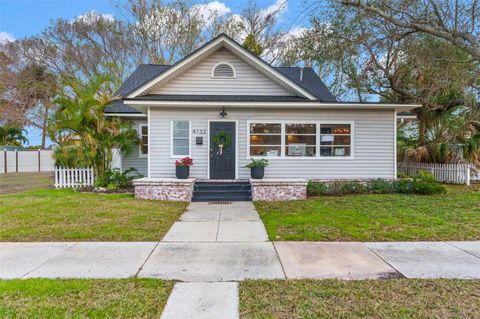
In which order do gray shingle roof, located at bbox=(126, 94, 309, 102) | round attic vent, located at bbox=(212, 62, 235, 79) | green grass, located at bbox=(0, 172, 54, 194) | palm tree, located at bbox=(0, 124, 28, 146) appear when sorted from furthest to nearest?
1. palm tree, located at bbox=(0, 124, 28, 146)
2. green grass, located at bbox=(0, 172, 54, 194)
3. round attic vent, located at bbox=(212, 62, 235, 79)
4. gray shingle roof, located at bbox=(126, 94, 309, 102)

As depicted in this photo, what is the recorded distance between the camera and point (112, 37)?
21641mm

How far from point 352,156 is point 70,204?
371 inches

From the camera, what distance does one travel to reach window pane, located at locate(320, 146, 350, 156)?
1091cm

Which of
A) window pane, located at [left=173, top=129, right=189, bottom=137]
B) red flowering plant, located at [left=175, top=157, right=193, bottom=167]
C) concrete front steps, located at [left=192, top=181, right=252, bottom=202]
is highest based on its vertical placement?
window pane, located at [left=173, top=129, right=189, bottom=137]

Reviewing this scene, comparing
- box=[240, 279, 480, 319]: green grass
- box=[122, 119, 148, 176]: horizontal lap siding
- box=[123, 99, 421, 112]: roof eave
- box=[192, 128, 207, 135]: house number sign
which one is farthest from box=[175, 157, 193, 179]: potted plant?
box=[240, 279, 480, 319]: green grass

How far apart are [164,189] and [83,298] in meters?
6.32

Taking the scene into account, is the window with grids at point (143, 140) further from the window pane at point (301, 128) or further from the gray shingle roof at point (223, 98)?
the window pane at point (301, 128)

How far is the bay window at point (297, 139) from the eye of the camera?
10.8m

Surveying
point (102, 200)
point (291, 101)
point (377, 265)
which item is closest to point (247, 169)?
point (291, 101)

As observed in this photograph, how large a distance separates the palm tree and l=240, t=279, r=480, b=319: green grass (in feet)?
94.6

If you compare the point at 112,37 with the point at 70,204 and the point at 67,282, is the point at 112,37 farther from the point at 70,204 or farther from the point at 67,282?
the point at 67,282

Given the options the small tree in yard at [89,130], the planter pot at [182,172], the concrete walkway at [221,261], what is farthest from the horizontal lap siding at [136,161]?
the concrete walkway at [221,261]

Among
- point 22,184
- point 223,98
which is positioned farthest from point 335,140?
point 22,184

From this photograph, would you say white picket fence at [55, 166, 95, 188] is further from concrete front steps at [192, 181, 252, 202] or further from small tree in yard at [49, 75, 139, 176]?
concrete front steps at [192, 181, 252, 202]
